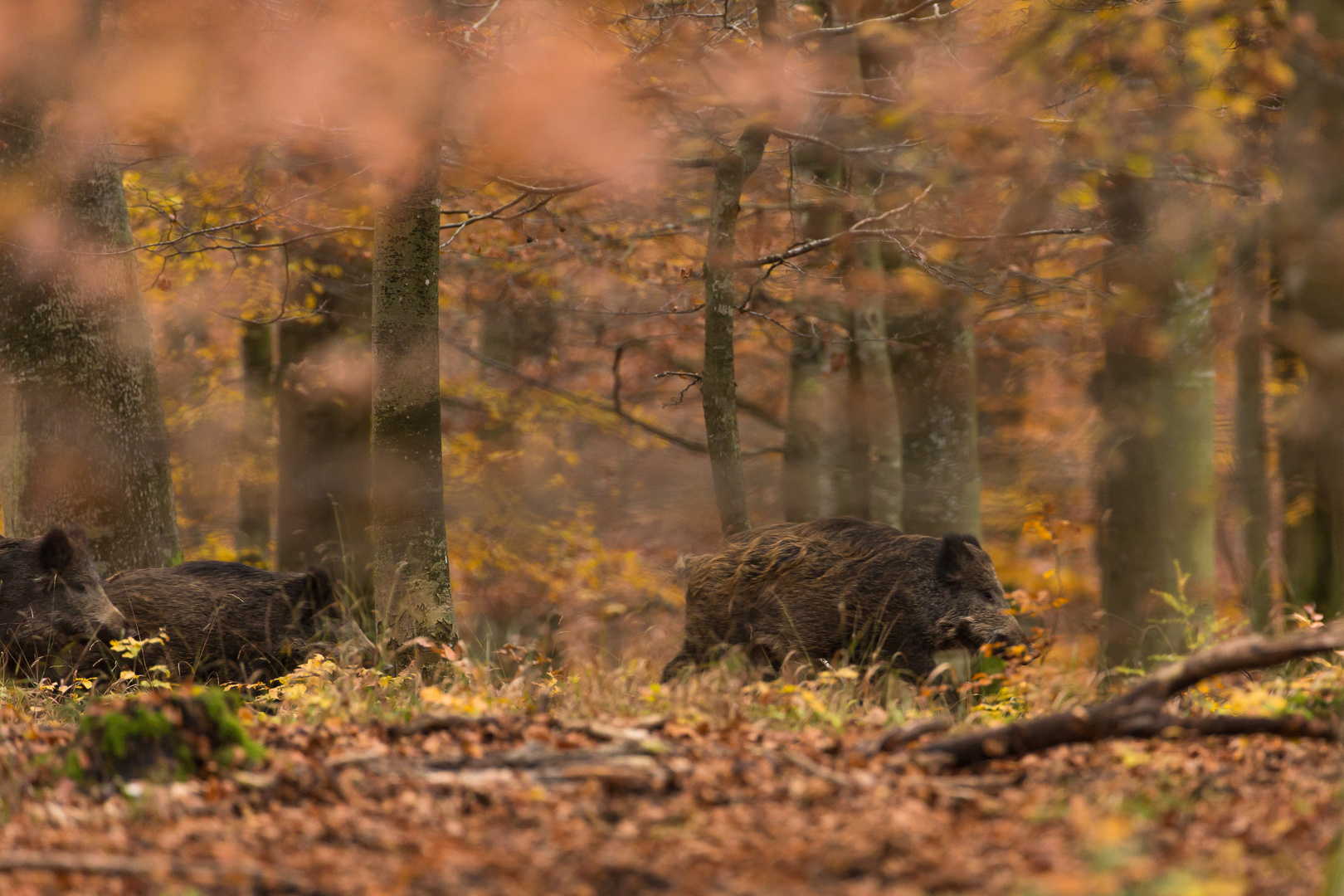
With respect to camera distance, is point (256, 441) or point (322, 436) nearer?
point (322, 436)

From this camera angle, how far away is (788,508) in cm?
1328

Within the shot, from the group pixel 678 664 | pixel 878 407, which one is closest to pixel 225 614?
pixel 678 664

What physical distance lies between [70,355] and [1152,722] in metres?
8.78

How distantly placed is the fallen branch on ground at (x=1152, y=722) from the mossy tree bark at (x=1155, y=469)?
674 centimetres

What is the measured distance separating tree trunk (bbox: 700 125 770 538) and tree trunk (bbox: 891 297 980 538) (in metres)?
2.79

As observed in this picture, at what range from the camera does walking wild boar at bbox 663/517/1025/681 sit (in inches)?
310

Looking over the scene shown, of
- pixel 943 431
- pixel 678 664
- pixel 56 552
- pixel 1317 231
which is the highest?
pixel 1317 231

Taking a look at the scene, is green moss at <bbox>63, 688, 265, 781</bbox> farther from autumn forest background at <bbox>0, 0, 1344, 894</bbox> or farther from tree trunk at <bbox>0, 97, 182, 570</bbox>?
tree trunk at <bbox>0, 97, 182, 570</bbox>

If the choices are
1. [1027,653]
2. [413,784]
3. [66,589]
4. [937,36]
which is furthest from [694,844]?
[937,36]

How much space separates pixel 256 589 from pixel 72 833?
16.0ft

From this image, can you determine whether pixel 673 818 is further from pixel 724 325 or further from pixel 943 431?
pixel 943 431

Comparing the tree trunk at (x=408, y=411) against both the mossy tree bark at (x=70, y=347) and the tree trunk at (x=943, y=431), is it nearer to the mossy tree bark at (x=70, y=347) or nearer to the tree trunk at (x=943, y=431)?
the mossy tree bark at (x=70, y=347)

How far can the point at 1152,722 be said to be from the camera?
13.3ft

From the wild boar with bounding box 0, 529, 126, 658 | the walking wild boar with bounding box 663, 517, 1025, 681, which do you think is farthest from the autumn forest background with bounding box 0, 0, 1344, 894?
the walking wild boar with bounding box 663, 517, 1025, 681
